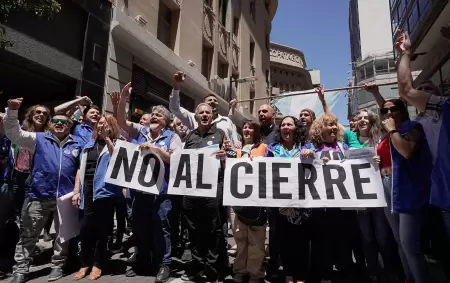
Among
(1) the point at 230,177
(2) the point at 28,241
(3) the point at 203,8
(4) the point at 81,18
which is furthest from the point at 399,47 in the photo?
(3) the point at 203,8

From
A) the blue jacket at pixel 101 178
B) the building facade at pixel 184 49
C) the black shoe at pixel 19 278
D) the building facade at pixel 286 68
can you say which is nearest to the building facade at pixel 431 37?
the building facade at pixel 184 49

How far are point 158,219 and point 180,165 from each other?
2.25 feet

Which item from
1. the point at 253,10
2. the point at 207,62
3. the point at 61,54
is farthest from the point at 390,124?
the point at 253,10

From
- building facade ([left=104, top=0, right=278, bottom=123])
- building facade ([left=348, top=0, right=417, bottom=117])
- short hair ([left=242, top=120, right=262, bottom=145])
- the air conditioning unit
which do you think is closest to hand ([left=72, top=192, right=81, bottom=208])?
short hair ([left=242, top=120, right=262, bottom=145])

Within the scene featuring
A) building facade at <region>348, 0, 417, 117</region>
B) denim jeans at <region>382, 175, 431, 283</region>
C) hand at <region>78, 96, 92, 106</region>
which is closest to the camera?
denim jeans at <region>382, 175, 431, 283</region>

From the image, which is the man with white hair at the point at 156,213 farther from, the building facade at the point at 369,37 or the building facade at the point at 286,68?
the building facade at the point at 286,68

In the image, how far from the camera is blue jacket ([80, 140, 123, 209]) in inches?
144

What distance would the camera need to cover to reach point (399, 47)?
2604mm

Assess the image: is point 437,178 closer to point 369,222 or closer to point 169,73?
point 369,222

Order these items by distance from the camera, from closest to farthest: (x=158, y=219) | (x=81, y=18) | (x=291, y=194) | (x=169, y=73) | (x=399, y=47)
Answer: (x=399, y=47), (x=291, y=194), (x=158, y=219), (x=81, y=18), (x=169, y=73)

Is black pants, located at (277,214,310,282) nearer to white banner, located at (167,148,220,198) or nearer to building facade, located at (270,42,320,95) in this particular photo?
white banner, located at (167,148,220,198)

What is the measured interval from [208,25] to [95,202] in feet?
44.8

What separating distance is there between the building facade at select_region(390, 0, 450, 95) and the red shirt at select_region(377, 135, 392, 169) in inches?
354

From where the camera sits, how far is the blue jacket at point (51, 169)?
3.57m
